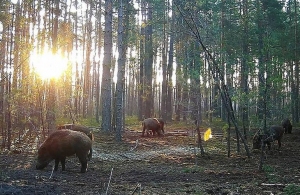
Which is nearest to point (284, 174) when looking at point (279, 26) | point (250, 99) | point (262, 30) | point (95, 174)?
point (250, 99)

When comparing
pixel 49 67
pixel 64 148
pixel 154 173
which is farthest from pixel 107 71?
pixel 154 173

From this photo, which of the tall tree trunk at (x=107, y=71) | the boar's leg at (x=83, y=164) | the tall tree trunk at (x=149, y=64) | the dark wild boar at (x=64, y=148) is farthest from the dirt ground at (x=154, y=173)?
the tall tree trunk at (x=149, y=64)

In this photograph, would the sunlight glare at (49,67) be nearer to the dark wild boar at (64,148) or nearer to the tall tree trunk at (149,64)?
the dark wild boar at (64,148)

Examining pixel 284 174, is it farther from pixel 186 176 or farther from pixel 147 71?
pixel 147 71

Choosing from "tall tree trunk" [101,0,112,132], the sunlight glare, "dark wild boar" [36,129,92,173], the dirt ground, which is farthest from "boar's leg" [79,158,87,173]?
"tall tree trunk" [101,0,112,132]

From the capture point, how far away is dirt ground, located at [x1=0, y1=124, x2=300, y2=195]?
8.02m

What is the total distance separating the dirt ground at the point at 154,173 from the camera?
26.3 feet

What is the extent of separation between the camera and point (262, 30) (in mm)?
29109

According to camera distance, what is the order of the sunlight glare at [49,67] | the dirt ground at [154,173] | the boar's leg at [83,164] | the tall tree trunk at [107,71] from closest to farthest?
the dirt ground at [154,173], the boar's leg at [83,164], the sunlight glare at [49,67], the tall tree trunk at [107,71]

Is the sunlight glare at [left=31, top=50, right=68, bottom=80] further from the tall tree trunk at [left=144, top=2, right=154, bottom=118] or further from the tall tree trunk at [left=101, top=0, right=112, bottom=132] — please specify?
the tall tree trunk at [left=144, top=2, right=154, bottom=118]

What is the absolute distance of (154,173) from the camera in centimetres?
1083

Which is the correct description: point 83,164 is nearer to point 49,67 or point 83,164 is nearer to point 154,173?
point 154,173

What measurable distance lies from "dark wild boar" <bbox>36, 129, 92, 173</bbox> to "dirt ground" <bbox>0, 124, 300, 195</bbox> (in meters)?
0.34

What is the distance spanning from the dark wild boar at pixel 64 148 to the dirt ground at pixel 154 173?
342mm
